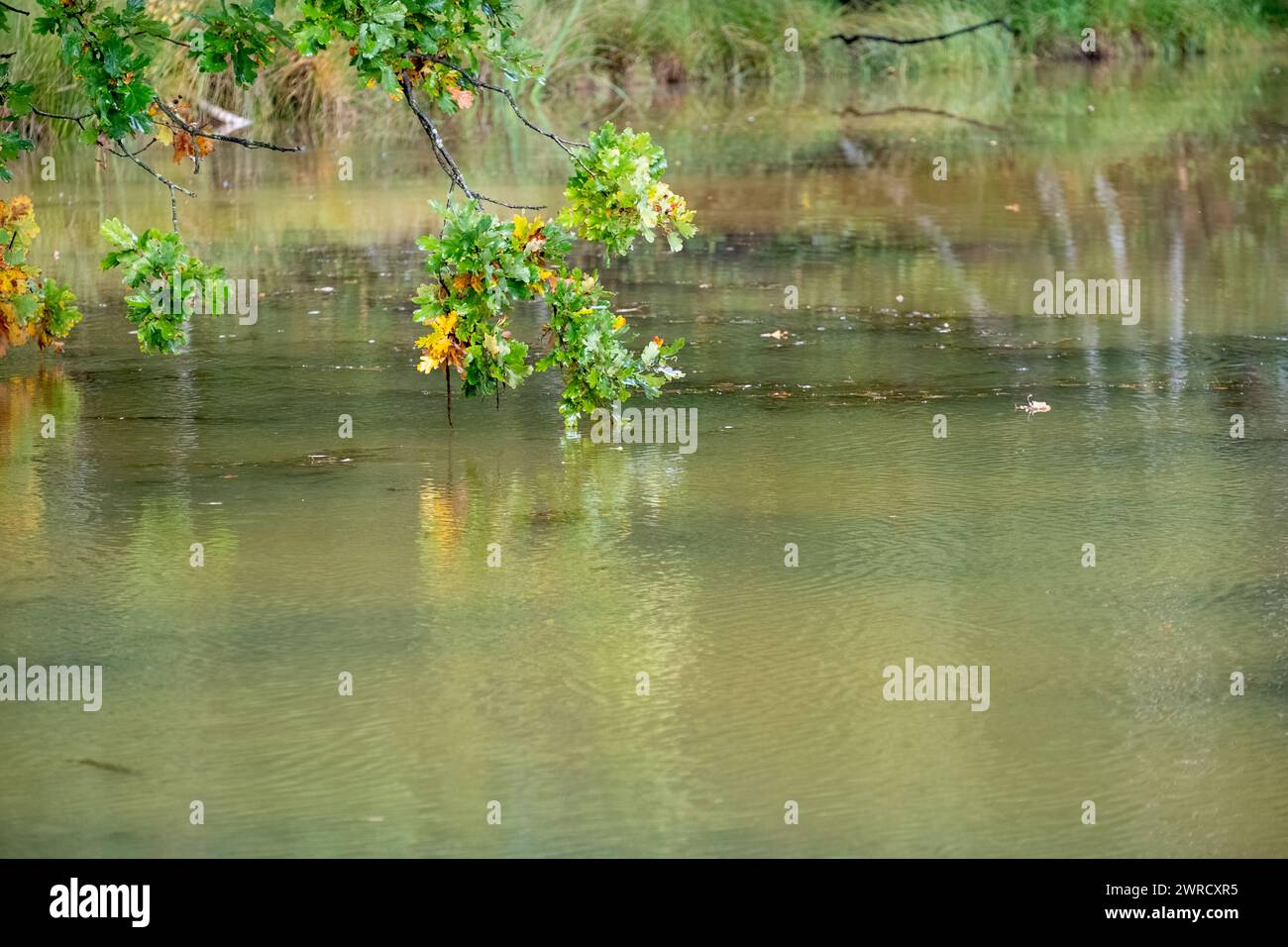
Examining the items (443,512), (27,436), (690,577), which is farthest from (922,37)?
(690,577)

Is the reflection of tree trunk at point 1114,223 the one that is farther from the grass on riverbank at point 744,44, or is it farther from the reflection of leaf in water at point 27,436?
the grass on riverbank at point 744,44

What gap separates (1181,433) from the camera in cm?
693

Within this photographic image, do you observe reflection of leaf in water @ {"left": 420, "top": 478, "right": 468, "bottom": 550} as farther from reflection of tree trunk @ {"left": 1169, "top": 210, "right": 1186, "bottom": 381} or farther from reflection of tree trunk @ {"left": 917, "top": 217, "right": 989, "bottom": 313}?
reflection of tree trunk @ {"left": 917, "top": 217, "right": 989, "bottom": 313}

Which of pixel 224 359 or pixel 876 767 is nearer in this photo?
pixel 876 767

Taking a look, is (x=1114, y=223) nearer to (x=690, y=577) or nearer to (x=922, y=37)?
(x=690, y=577)

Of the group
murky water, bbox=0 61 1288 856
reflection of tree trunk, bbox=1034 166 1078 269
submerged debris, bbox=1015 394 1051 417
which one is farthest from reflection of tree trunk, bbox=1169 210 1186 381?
submerged debris, bbox=1015 394 1051 417

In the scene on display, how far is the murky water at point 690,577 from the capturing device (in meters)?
4.02

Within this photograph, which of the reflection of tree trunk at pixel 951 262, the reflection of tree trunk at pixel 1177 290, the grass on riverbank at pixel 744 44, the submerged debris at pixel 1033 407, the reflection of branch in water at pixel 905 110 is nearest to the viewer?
the submerged debris at pixel 1033 407

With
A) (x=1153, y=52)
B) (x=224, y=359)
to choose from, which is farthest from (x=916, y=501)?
(x=1153, y=52)

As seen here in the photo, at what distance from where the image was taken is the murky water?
4.02 meters

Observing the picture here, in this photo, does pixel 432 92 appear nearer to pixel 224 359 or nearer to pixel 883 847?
pixel 224 359

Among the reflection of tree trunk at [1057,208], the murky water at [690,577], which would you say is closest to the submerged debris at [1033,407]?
the murky water at [690,577]

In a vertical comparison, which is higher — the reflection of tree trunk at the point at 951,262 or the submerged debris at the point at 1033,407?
the reflection of tree trunk at the point at 951,262
